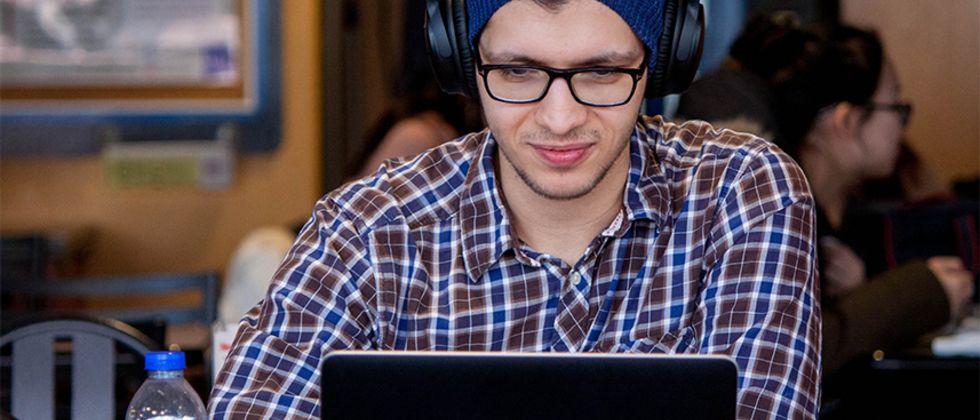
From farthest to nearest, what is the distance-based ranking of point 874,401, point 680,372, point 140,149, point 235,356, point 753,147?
point 140,149 → point 874,401 → point 753,147 → point 235,356 → point 680,372

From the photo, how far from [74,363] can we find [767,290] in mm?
934

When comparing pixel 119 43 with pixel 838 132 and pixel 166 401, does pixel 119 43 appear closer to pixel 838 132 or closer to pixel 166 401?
pixel 838 132

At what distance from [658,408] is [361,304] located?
659 mm

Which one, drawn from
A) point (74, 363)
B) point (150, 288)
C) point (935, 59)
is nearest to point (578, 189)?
point (74, 363)

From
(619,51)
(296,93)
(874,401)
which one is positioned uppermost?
(619,51)

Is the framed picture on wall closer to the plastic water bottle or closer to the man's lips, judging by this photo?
the man's lips

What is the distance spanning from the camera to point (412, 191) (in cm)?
170

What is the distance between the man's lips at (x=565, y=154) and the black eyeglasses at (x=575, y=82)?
52 millimetres

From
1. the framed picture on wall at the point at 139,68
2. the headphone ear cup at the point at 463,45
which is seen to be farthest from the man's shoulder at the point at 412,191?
the framed picture on wall at the point at 139,68

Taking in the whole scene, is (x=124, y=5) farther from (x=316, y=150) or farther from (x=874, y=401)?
(x=874, y=401)

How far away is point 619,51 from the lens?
5.06ft

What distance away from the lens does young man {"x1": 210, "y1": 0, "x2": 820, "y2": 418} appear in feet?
4.95

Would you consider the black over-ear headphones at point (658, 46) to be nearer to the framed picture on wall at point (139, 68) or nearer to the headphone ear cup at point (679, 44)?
the headphone ear cup at point (679, 44)

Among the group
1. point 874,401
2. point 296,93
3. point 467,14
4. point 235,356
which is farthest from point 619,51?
point 296,93
